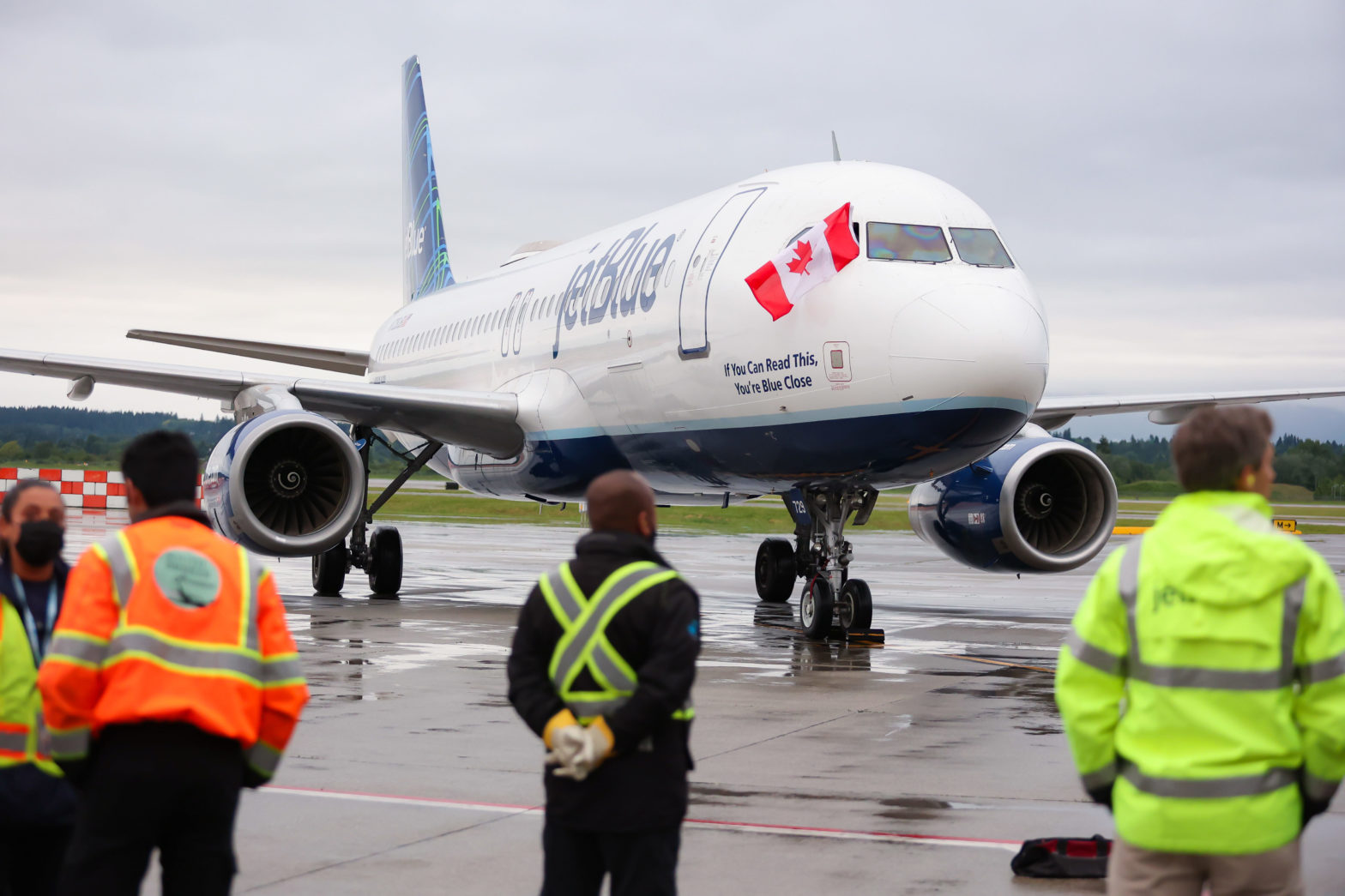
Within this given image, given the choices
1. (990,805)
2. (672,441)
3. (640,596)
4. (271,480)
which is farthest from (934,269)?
(640,596)

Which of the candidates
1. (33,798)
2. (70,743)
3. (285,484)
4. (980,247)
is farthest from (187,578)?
(285,484)

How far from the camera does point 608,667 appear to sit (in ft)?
11.0

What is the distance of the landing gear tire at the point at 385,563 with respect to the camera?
16.0m

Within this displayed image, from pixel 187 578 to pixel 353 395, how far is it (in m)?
11.3

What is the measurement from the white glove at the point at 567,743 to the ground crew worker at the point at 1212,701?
1048 millimetres

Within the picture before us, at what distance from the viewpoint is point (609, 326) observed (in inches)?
528

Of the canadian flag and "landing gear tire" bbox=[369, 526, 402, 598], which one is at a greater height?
the canadian flag

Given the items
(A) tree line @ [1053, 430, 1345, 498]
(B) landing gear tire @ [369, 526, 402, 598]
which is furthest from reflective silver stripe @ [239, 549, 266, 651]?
(A) tree line @ [1053, 430, 1345, 498]

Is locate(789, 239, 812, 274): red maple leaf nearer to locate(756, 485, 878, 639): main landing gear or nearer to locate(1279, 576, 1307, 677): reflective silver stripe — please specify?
locate(756, 485, 878, 639): main landing gear

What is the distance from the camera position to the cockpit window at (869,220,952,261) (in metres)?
10.6

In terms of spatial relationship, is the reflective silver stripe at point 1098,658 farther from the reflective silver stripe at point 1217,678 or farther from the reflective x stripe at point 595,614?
the reflective x stripe at point 595,614

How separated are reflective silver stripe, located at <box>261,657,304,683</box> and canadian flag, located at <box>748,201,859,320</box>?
7.77 meters

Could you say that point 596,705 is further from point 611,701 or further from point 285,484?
point 285,484

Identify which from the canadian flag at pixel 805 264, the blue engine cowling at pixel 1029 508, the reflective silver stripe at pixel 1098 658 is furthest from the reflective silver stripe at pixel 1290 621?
the blue engine cowling at pixel 1029 508
